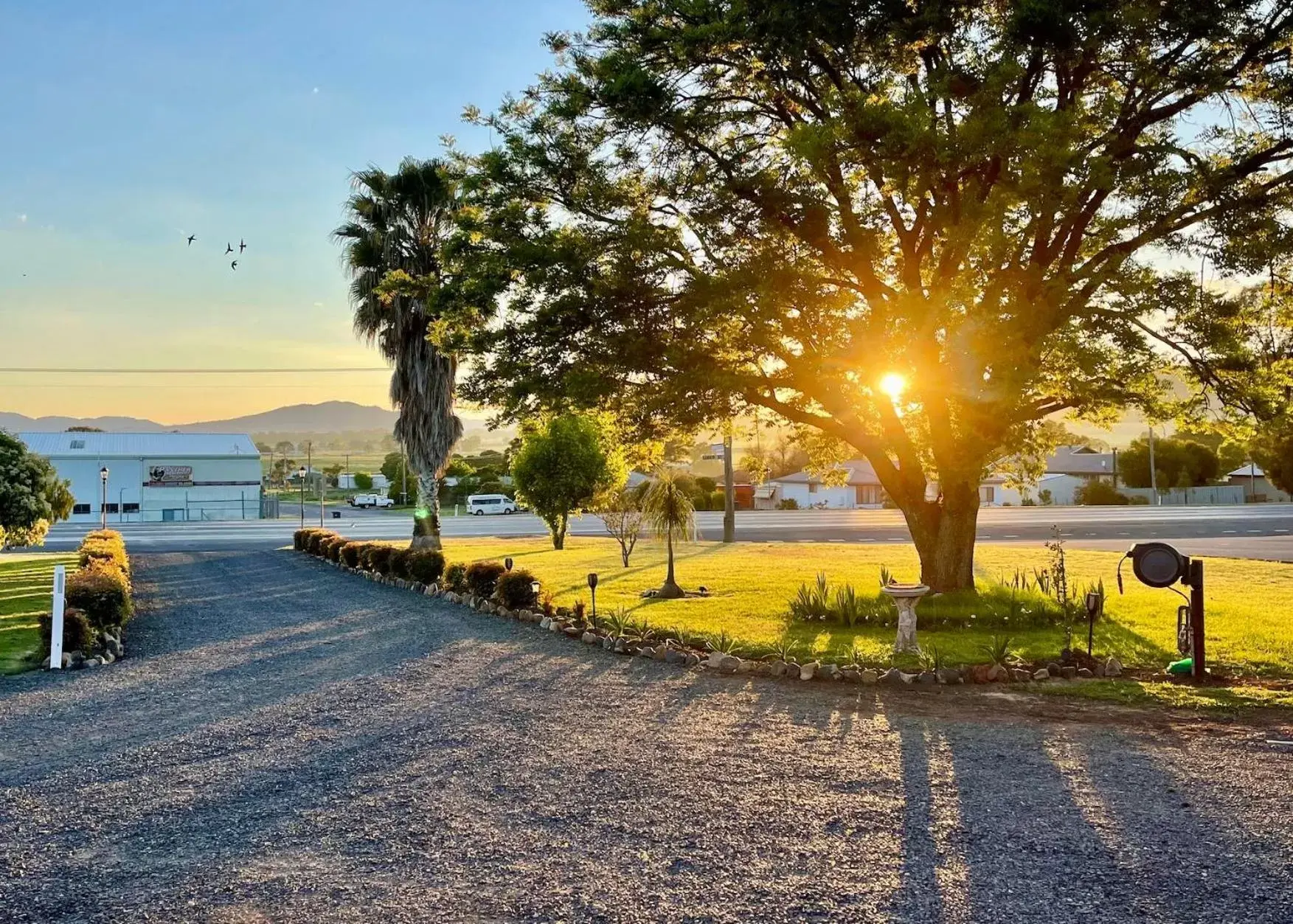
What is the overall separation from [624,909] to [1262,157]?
40.7 feet

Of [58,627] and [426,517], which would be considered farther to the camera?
[426,517]

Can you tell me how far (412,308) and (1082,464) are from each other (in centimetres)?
7624

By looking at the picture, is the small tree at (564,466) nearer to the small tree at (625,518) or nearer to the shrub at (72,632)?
the small tree at (625,518)

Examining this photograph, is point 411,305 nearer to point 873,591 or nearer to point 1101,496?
point 873,591

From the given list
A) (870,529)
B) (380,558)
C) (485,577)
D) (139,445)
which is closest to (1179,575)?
(485,577)

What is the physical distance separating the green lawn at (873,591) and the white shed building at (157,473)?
40.0 metres

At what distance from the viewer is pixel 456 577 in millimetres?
17438

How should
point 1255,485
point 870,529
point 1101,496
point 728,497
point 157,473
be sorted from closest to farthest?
point 728,497, point 870,529, point 157,473, point 1101,496, point 1255,485

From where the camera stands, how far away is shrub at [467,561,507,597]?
1553 cm

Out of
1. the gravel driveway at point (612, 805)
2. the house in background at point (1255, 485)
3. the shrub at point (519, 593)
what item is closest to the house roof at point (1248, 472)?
the house in background at point (1255, 485)

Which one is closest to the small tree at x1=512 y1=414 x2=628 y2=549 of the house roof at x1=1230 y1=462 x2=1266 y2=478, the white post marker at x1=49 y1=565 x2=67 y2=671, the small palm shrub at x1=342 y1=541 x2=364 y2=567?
the small palm shrub at x1=342 y1=541 x2=364 y2=567

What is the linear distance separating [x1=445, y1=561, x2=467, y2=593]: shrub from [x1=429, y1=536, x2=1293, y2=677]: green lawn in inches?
68.6

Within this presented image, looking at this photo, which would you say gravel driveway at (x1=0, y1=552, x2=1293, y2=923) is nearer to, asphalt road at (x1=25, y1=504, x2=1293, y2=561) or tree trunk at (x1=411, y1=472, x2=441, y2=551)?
tree trunk at (x1=411, y1=472, x2=441, y2=551)

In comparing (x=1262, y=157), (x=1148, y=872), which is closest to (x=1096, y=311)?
(x=1262, y=157)
